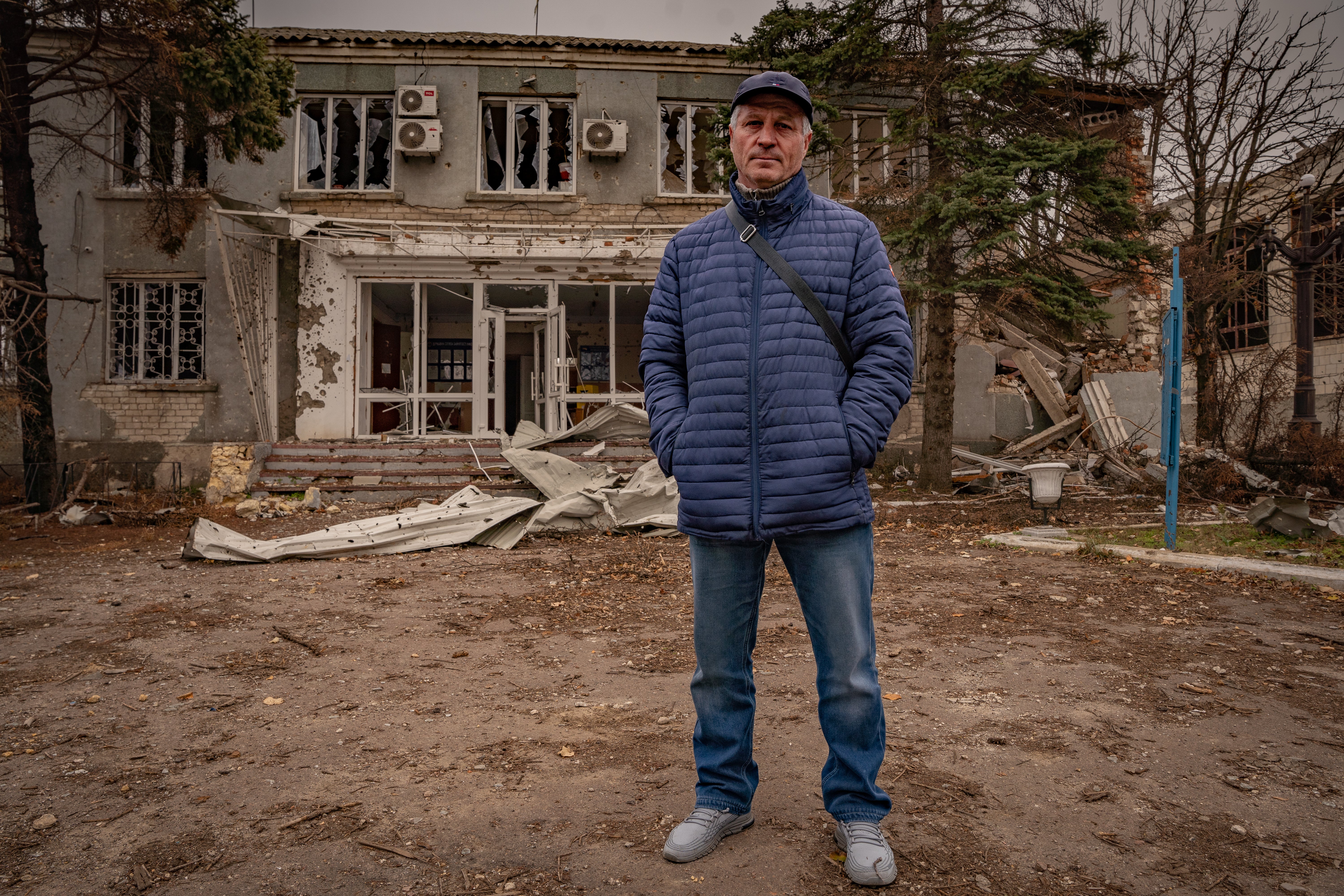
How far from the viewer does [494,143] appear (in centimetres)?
1466

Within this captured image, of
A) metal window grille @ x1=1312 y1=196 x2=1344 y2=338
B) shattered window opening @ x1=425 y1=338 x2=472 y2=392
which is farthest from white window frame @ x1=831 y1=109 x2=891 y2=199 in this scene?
shattered window opening @ x1=425 y1=338 x2=472 y2=392

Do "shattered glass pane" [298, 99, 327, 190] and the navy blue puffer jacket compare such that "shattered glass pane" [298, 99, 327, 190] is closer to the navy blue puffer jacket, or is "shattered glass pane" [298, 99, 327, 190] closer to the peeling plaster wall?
the peeling plaster wall

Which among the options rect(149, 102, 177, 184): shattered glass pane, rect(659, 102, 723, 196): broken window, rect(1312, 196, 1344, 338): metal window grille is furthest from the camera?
rect(659, 102, 723, 196): broken window

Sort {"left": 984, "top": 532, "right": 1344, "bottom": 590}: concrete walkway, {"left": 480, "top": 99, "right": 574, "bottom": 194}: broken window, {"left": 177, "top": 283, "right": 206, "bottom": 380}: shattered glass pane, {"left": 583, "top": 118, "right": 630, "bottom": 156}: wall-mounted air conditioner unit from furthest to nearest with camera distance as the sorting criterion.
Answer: {"left": 480, "top": 99, "right": 574, "bottom": 194}: broken window < {"left": 583, "top": 118, "right": 630, "bottom": 156}: wall-mounted air conditioner unit < {"left": 177, "top": 283, "right": 206, "bottom": 380}: shattered glass pane < {"left": 984, "top": 532, "right": 1344, "bottom": 590}: concrete walkway

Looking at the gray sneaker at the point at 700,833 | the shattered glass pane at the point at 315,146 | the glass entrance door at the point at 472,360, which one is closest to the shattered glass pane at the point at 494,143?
the glass entrance door at the point at 472,360

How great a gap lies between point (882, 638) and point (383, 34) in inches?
558

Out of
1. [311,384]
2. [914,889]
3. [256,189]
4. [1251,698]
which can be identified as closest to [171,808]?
[914,889]

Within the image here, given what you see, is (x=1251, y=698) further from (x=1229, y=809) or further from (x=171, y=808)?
(x=171, y=808)

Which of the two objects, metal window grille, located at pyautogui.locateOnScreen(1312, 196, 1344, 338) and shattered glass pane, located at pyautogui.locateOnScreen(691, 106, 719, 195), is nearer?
metal window grille, located at pyautogui.locateOnScreen(1312, 196, 1344, 338)

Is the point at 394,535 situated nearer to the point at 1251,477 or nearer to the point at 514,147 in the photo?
the point at 514,147

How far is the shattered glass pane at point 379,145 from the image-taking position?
Result: 1444cm

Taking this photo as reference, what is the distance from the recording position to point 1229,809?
2.52m

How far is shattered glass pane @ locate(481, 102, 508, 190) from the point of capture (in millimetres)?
14570

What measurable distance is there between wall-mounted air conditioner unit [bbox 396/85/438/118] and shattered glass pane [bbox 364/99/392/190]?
59cm
